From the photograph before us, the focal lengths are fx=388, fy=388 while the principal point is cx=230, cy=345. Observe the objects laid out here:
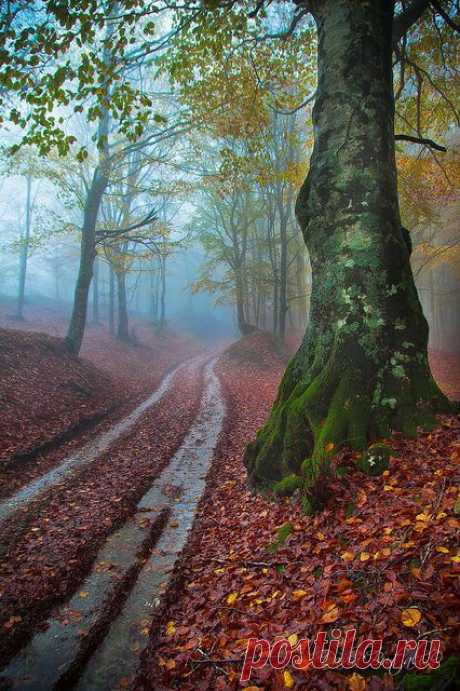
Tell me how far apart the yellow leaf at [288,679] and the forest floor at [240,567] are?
0.01m

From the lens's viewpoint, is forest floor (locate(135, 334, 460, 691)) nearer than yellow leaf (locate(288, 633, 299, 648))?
Yes

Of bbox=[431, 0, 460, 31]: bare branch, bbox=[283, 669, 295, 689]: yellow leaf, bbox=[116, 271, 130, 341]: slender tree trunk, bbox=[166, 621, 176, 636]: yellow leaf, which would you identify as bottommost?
bbox=[166, 621, 176, 636]: yellow leaf

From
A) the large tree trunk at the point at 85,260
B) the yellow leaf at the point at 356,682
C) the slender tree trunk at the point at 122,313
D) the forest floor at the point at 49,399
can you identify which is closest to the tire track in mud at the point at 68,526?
the forest floor at the point at 49,399

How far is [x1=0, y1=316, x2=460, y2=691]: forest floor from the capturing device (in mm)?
2666

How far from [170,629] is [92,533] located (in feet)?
6.65

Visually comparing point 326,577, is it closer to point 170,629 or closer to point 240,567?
point 240,567

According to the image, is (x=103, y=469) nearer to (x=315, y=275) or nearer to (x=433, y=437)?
(x=315, y=275)

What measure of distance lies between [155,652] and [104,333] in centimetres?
2691

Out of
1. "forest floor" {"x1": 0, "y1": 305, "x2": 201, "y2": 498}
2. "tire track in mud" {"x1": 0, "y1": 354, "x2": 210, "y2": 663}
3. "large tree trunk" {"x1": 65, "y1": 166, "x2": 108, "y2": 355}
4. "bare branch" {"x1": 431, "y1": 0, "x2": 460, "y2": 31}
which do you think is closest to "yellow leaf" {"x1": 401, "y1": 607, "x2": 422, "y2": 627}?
"tire track in mud" {"x1": 0, "y1": 354, "x2": 210, "y2": 663}

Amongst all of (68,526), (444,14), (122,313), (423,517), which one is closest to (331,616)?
(423,517)

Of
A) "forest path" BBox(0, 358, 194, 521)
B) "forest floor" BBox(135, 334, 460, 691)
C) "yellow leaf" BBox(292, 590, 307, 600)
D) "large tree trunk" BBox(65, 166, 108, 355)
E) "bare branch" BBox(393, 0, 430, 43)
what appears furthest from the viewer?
"large tree trunk" BBox(65, 166, 108, 355)

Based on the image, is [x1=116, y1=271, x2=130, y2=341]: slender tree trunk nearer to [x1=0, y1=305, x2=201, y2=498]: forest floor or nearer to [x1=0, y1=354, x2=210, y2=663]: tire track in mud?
[x1=0, y1=305, x2=201, y2=498]: forest floor
